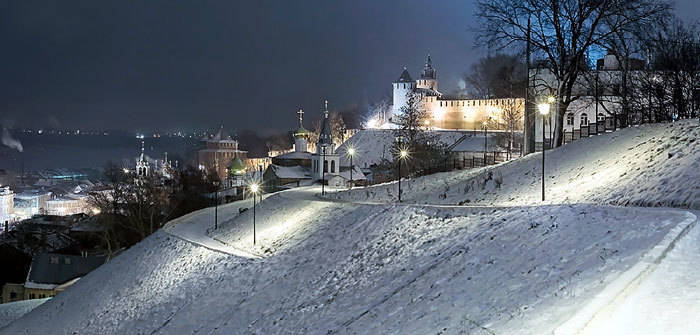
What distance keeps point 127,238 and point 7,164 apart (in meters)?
167

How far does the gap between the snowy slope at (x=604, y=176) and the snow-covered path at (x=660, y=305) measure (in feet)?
14.3

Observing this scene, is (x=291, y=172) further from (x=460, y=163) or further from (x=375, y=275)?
(x=375, y=275)

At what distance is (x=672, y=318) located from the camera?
840 centimetres

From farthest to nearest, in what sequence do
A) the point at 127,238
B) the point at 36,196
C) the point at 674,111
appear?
1. the point at 36,196
2. the point at 127,238
3. the point at 674,111

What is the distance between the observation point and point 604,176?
17.6m

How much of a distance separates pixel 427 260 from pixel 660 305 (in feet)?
21.5

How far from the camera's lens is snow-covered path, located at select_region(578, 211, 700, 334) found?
8305mm

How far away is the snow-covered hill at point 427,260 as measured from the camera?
10727 mm

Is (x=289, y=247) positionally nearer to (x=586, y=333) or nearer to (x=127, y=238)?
(x=586, y=333)

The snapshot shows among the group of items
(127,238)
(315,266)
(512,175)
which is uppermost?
(512,175)

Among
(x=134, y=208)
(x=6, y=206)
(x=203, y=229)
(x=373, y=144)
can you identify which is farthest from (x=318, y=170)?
(x=6, y=206)

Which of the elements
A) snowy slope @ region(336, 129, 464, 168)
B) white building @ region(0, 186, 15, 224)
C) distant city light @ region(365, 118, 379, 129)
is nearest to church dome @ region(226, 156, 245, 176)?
snowy slope @ region(336, 129, 464, 168)

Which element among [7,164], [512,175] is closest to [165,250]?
[512,175]

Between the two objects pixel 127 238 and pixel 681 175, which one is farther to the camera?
pixel 127 238
